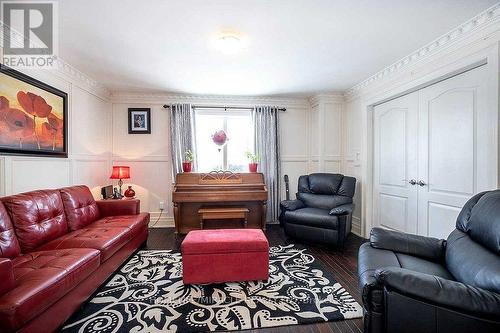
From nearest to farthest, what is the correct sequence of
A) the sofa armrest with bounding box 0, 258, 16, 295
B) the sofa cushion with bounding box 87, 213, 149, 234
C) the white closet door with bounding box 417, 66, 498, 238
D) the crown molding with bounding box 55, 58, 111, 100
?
the sofa armrest with bounding box 0, 258, 16, 295 → the white closet door with bounding box 417, 66, 498, 238 → the sofa cushion with bounding box 87, 213, 149, 234 → the crown molding with bounding box 55, 58, 111, 100

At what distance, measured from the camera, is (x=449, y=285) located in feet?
3.75

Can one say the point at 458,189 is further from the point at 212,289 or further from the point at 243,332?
the point at 212,289

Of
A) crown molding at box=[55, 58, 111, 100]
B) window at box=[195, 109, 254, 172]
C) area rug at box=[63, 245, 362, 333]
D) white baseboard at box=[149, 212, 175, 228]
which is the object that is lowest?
area rug at box=[63, 245, 362, 333]

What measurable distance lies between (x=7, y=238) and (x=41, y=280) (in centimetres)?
70

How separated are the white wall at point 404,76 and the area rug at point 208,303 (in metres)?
1.96

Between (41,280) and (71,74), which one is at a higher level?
(71,74)

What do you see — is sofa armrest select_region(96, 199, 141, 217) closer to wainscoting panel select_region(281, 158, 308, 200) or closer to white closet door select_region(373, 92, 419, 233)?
wainscoting panel select_region(281, 158, 308, 200)

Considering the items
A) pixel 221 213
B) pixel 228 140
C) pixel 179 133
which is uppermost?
pixel 179 133

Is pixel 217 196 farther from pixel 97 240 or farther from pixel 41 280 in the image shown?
pixel 41 280

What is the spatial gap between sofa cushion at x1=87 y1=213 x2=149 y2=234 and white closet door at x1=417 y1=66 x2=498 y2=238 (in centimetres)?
342

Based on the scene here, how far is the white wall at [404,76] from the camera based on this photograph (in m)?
2.01

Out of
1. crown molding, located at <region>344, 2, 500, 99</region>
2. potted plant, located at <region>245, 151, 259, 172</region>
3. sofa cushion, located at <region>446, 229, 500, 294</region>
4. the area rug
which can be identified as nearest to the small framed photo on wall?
potted plant, located at <region>245, 151, 259, 172</region>

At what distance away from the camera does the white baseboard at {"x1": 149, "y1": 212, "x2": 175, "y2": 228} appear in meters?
4.28

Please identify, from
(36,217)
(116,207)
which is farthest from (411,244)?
(116,207)
